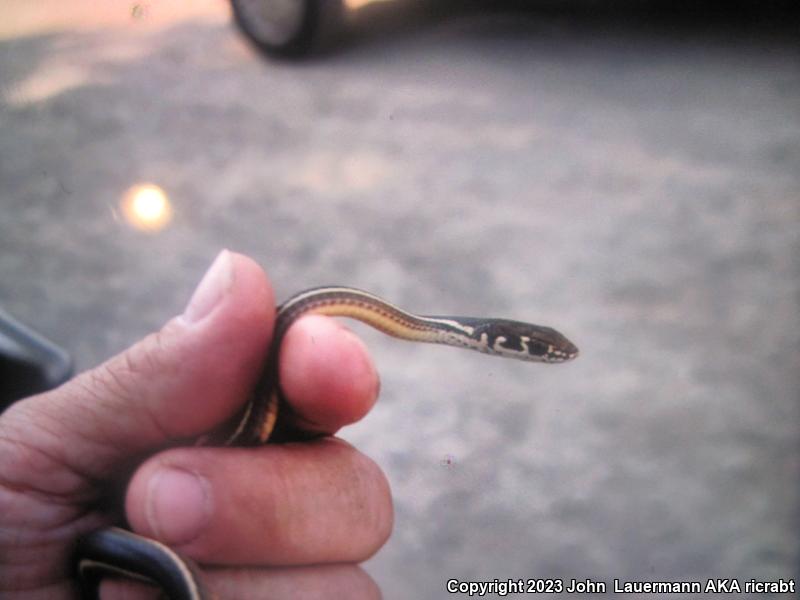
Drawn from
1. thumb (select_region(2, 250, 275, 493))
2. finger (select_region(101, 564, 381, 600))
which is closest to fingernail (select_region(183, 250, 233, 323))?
thumb (select_region(2, 250, 275, 493))

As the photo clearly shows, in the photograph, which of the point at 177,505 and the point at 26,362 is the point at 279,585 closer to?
the point at 177,505

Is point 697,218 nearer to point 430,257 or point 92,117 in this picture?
point 430,257

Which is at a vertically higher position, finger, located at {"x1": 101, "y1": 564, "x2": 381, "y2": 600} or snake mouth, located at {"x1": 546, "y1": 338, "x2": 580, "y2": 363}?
snake mouth, located at {"x1": 546, "y1": 338, "x2": 580, "y2": 363}

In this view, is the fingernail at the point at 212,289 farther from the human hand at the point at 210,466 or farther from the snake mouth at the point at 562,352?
the snake mouth at the point at 562,352

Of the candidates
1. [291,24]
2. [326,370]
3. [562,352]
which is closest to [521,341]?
[562,352]

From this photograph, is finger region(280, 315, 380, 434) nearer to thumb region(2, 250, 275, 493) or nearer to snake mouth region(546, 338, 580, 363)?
thumb region(2, 250, 275, 493)

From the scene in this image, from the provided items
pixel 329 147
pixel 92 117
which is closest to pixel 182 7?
pixel 92 117
